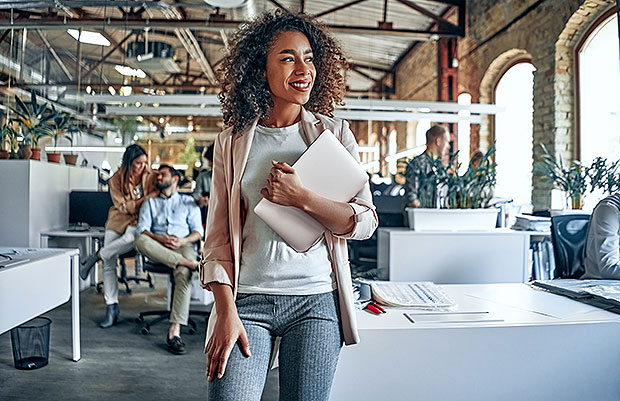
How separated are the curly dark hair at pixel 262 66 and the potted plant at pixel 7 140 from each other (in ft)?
13.7

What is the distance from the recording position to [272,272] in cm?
123

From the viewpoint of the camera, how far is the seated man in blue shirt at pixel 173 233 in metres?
4.08

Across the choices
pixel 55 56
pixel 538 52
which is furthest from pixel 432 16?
pixel 55 56

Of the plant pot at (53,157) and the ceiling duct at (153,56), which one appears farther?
the ceiling duct at (153,56)

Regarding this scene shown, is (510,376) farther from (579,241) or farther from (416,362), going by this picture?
(579,241)

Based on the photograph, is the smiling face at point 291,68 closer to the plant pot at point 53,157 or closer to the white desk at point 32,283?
the white desk at point 32,283

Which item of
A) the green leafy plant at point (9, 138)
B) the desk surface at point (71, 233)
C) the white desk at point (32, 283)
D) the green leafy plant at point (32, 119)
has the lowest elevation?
the white desk at point (32, 283)

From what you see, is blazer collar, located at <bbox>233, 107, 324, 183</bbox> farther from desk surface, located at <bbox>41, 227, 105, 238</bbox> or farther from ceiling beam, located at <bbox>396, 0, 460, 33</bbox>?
ceiling beam, located at <bbox>396, 0, 460, 33</bbox>

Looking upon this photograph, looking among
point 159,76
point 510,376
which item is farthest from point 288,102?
point 159,76

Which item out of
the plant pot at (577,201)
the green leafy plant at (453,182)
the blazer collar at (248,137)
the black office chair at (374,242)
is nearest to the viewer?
the blazer collar at (248,137)

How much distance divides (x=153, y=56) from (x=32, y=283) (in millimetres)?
6768

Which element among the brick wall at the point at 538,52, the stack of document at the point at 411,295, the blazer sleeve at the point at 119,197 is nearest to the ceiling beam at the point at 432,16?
the brick wall at the point at 538,52

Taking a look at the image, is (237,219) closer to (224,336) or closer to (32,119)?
(224,336)

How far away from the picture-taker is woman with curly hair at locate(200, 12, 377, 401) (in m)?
1.17
